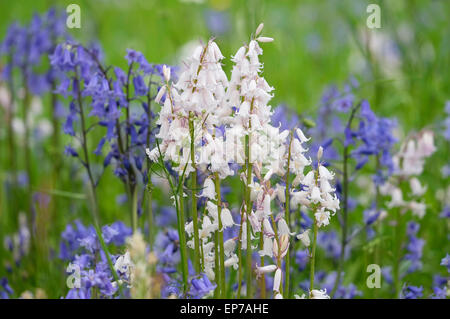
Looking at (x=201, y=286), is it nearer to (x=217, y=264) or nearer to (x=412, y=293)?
(x=217, y=264)

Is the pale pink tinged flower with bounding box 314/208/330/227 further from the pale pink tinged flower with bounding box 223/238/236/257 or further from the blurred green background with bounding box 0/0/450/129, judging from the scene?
the blurred green background with bounding box 0/0/450/129

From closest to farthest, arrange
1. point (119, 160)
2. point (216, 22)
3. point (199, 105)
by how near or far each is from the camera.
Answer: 1. point (199, 105)
2. point (119, 160)
3. point (216, 22)

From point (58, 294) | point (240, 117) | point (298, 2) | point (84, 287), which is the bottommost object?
point (58, 294)

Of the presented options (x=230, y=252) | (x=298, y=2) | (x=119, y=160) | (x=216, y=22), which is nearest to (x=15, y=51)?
(x=119, y=160)

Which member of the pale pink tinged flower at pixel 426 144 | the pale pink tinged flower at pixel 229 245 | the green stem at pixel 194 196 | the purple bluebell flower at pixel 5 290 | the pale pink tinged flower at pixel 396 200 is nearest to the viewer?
the green stem at pixel 194 196

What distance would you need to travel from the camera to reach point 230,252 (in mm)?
2518

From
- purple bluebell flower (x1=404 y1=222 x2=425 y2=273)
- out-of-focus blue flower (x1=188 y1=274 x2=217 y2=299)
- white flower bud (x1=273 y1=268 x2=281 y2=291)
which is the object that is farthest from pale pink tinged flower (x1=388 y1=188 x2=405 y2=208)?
out-of-focus blue flower (x1=188 y1=274 x2=217 y2=299)

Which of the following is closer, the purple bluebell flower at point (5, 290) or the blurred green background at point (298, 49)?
the purple bluebell flower at point (5, 290)

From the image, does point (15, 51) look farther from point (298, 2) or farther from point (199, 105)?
point (298, 2)

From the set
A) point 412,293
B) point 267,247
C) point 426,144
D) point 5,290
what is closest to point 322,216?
point 267,247

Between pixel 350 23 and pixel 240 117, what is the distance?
8.61 feet

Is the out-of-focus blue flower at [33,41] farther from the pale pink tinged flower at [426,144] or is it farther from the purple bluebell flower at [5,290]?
the pale pink tinged flower at [426,144]

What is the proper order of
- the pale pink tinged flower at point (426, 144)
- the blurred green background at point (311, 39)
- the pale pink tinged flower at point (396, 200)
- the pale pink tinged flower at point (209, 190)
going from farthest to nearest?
1. the blurred green background at point (311, 39)
2. the pale pink tinged flower at point (396, 200)
3. the pale pink tinged flower at point (426, 144)
4. the pale pink tinged flower at point (209, 190)

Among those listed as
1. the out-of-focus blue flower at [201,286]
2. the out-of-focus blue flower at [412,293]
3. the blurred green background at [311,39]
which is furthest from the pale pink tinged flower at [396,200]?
the out-of-focus blue flower at [201,286]
